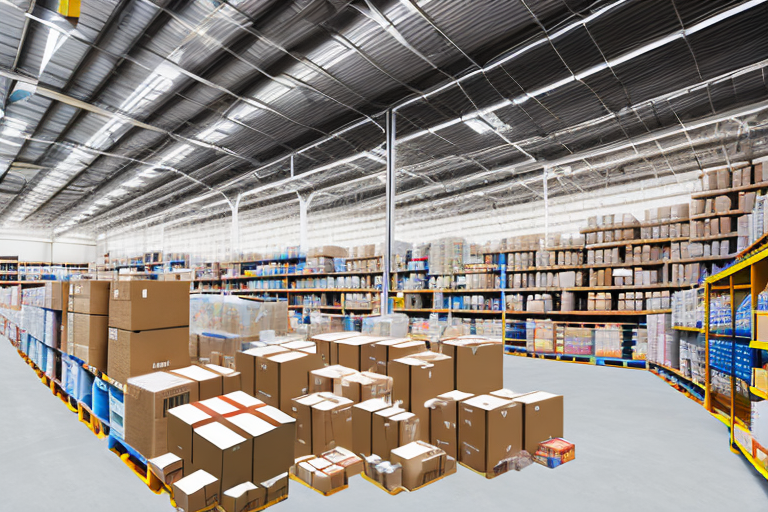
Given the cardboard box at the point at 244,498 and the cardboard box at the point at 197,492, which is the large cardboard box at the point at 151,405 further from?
the cardboard box at the point at 244,498

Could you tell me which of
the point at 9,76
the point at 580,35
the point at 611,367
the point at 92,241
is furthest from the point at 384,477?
the point at 92,241

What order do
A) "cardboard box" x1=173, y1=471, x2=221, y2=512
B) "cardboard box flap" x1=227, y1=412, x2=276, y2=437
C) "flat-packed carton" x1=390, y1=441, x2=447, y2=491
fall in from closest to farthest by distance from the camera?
"cardboard box" x1=173, y1=471, x2=221, y2=512 → "cardboard box flap" x1=227, y1=412, x2=276, y2=437 → "flat-packed carton" x1=390, y1=441, x2=447, y2=491

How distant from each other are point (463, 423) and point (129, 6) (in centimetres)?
585

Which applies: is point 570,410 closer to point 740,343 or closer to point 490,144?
point 740,343

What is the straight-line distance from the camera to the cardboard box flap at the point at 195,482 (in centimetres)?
208

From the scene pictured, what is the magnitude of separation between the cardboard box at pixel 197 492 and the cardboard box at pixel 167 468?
0.20 m

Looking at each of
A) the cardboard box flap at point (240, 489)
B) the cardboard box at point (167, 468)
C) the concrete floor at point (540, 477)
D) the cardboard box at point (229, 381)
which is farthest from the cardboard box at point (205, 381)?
the cardboard box flap at point (240, 489)

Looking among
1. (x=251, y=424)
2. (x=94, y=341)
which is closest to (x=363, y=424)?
(x=251, y=424)

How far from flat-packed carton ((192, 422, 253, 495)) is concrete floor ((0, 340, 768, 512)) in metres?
0.30

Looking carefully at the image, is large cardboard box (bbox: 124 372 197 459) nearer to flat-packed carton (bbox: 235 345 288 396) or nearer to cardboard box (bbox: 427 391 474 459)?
flat-packed carton (bbox: 235 345 288 396)

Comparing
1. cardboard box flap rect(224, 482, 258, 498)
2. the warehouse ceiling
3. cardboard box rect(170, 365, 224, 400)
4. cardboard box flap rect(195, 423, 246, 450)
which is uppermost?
the warehouse ceiling

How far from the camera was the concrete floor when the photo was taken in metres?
2.37

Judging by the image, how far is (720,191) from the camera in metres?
6.33

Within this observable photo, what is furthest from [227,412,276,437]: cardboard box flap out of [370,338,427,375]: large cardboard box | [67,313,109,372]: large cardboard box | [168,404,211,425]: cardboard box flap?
[67,313,109,372]: large cardboard box
